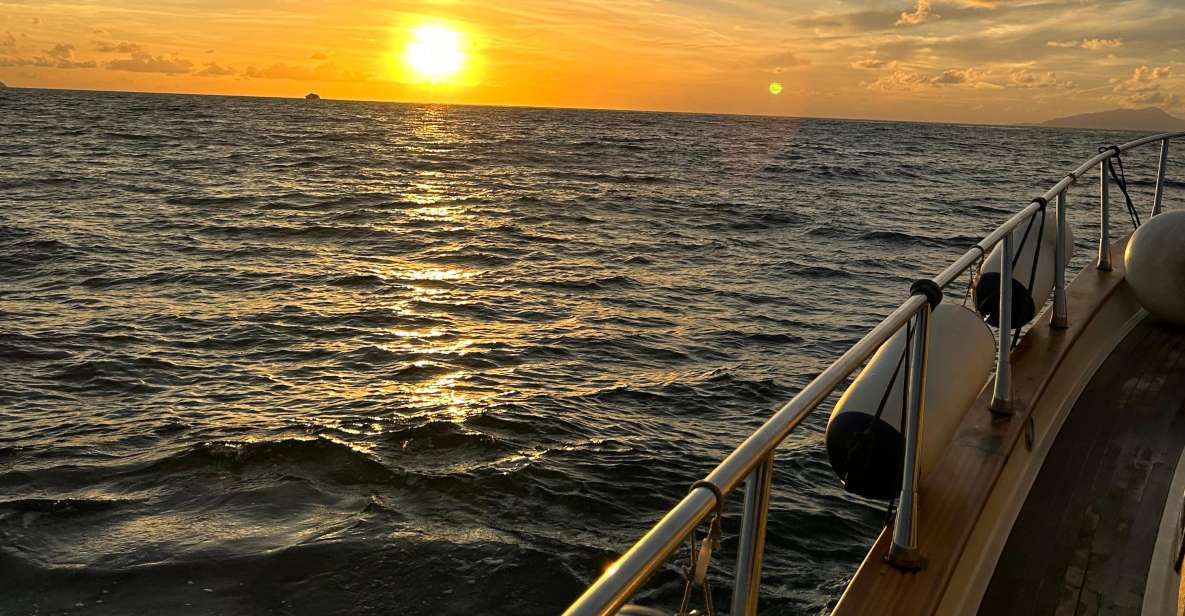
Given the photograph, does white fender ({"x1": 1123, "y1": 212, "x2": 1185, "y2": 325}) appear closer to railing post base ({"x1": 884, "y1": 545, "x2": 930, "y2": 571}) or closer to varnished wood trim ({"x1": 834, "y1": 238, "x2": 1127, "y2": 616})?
varnished wood trim ({"x1": 834, "y1": 238, "x2": 1127, "y2": 616})

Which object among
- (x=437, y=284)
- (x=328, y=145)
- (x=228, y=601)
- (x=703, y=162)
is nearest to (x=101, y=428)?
(x=228, y=601)

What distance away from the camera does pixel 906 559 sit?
2988mm

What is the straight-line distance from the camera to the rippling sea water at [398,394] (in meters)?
6.35

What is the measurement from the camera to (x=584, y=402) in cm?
962

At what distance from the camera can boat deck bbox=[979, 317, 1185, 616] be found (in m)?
2.99

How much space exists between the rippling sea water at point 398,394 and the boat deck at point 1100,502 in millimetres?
2269

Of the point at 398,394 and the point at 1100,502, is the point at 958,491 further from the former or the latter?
the point at 398,394

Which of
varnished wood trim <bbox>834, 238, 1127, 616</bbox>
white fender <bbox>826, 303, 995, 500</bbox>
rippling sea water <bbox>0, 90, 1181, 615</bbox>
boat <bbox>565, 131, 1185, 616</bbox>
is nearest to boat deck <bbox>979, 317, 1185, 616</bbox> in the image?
boat <bbox>565, 131, 1185, 616</bbox>

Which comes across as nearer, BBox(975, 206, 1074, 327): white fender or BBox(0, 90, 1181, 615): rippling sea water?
BBox(975, 206, 1074, 327): white fender

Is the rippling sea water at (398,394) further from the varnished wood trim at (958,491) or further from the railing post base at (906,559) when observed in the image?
the railing post base at (906,559)

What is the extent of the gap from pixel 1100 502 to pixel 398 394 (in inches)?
292

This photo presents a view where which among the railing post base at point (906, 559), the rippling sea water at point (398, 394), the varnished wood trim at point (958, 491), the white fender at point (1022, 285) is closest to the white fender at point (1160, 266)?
the varnished wood trim at point (958, 491)

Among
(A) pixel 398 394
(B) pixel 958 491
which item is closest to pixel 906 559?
(B) pixel 958 491

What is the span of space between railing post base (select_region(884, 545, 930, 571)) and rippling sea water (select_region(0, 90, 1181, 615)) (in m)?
2.97
